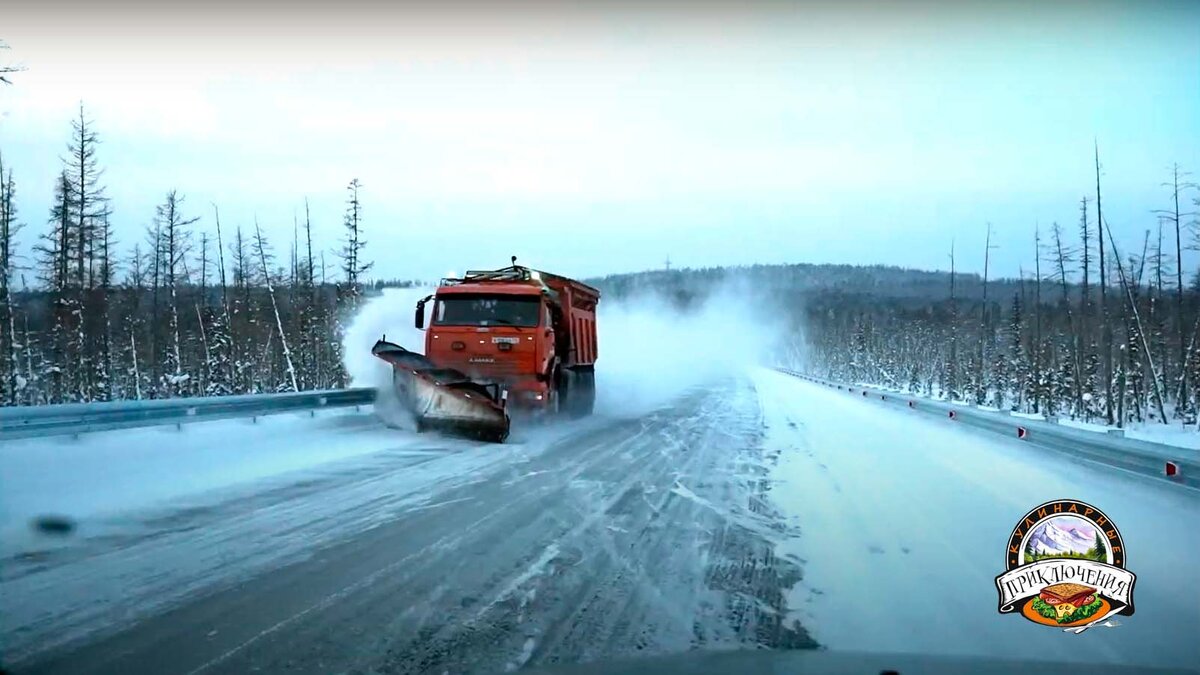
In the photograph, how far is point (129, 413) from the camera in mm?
13766

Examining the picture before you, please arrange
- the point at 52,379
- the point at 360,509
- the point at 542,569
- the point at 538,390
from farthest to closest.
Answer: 1. the point at 52,379
2. the point at 538,390
3. the point at 360,509
4. the point at 542,569

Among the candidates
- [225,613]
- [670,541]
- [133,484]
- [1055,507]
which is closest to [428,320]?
[133,484]

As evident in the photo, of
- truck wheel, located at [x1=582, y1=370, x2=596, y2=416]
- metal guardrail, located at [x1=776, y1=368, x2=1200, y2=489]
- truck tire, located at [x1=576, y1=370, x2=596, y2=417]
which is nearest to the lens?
metal guardrail, located at [x1=776, y1=368, x2=1200, y2=489]

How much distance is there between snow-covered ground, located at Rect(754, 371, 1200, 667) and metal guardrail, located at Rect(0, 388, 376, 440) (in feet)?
32.5

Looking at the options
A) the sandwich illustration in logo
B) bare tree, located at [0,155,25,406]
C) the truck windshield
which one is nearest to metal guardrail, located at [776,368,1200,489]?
the sandwich illustration in logo

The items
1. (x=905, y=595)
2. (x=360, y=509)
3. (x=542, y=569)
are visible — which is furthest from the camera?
(x=360, y=509)

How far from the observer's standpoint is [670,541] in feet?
27.2

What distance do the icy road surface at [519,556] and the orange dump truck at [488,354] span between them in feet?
7.50

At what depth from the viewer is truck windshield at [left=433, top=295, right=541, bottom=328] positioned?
19.8m

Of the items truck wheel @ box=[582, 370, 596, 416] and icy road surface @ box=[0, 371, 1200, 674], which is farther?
truck wheel @ box=[582, 370, 596, 416]

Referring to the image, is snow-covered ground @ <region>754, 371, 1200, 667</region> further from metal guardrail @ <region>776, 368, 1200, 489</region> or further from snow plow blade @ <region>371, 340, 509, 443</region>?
snow plow blade @ <region>371, 340, 509, 443</region>

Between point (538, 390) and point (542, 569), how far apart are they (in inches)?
496

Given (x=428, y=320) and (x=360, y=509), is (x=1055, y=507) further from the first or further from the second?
(x=428, y=320)

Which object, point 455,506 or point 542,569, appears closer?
point 542,569
